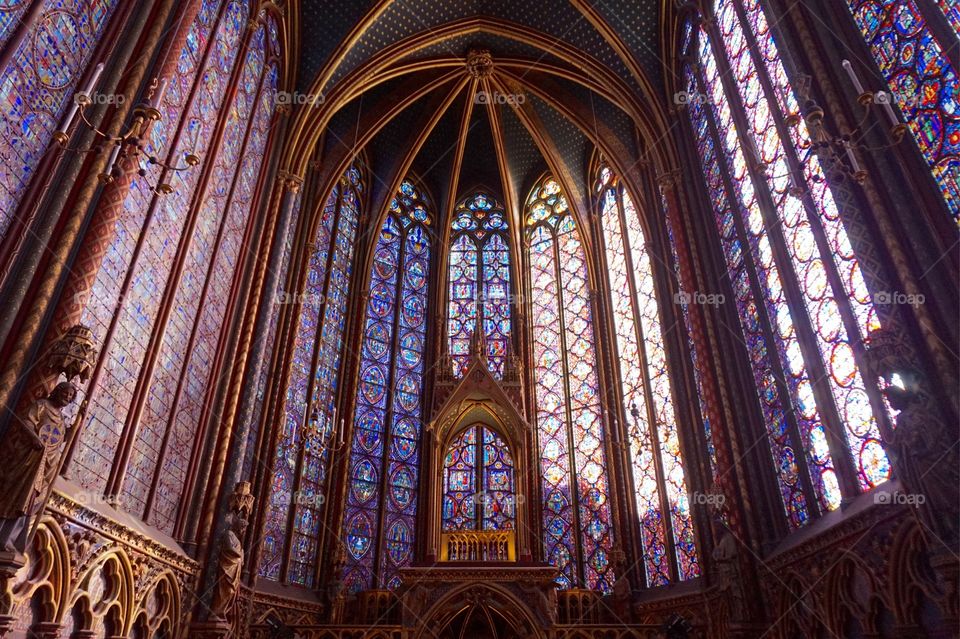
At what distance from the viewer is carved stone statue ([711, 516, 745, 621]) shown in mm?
9664

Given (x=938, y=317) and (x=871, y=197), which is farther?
(x=871, y=197)

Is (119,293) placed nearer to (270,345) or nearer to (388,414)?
(270,345)

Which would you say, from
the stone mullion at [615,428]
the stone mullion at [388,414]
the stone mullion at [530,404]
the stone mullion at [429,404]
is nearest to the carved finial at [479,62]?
the stone mullion at [429,404]

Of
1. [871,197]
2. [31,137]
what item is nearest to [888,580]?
[871,197]

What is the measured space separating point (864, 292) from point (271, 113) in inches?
472

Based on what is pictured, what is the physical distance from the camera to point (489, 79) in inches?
720

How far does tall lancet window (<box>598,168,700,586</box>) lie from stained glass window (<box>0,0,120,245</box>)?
991cm

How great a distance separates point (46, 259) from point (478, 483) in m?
11.3

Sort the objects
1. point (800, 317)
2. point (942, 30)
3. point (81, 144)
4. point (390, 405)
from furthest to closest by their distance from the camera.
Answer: point (390, 405), point (800, 317), point (81, 144), point (942, 30)

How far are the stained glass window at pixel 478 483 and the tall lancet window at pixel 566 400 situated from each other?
3.37 ft

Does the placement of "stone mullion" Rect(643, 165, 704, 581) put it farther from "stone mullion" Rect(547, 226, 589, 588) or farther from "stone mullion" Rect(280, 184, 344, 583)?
"stone mullion" Rect(280, 184, 344, 583)

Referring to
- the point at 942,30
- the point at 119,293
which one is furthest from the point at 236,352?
the point at 942,30

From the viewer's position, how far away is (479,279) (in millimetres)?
20031

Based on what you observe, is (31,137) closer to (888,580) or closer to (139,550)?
(139,550)
